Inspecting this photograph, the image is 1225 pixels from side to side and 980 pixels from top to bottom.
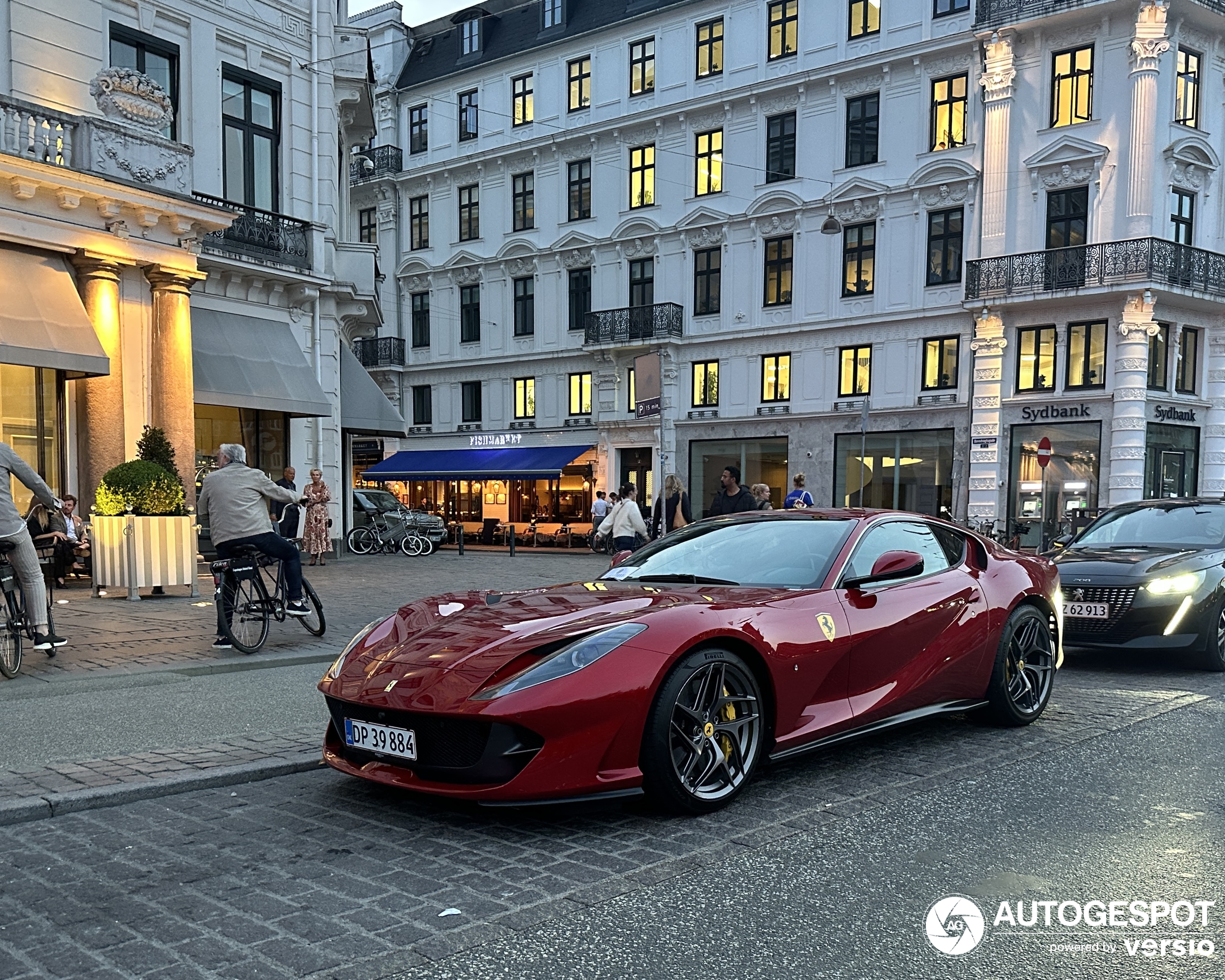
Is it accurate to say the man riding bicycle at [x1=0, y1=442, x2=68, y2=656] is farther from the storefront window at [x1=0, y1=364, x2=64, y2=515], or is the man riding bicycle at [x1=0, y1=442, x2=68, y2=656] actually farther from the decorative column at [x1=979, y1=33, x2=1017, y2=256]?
the decorative column at [x1=979, y1=33, x2=1017, y2=256]

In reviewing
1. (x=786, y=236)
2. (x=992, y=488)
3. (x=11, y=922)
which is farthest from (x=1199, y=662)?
(x=786, y=236)

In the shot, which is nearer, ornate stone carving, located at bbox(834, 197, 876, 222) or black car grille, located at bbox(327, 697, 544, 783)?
black car grille, located at bbox(327, 697, 544, 783)

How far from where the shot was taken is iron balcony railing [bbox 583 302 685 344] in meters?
34.2

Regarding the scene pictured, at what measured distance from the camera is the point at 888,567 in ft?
16.6

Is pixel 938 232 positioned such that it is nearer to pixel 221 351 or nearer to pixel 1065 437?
pixel 1065 437

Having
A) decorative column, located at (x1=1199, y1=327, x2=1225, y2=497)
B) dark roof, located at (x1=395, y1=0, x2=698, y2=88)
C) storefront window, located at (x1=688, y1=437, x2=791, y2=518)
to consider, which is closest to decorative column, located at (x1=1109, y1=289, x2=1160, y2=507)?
decorative column, located at (x1=1199, y1=327, x2=1225, y2=497)

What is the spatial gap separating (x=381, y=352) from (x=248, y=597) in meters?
34.7

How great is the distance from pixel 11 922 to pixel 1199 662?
856 centimetres

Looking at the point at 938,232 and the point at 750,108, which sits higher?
the point at 750,108

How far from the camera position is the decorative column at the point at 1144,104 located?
26.0m

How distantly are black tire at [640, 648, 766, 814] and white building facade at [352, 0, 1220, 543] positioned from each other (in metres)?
17.0

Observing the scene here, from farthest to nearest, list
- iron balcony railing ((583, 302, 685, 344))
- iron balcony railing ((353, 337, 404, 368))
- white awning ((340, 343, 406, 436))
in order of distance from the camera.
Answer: iron balcony railing ((353, 337, 404, 368)), iron balcony railing ((583, 302, 685, 344)), white awning ((340, 343, 406, 436))

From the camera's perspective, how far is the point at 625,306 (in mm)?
35406

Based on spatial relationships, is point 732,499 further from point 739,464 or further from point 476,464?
point 476,464
